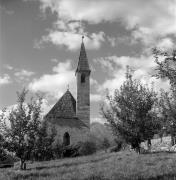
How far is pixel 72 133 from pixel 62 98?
775 centimetres

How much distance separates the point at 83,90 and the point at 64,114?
6.11 m

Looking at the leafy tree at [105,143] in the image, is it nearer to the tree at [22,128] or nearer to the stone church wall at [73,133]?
the stone church wall at [73,133]

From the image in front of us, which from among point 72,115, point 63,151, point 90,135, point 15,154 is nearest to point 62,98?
point 72,115

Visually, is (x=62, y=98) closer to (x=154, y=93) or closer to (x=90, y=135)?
(x=90, y=135)

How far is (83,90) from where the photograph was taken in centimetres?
5544

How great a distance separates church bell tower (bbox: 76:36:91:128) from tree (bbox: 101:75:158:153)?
97.7ft

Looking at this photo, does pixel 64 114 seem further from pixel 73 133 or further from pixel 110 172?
pixel 110 172

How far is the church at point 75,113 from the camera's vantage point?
168 ft

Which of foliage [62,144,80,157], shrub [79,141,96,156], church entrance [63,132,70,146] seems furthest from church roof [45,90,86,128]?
foliage [62,144,80,157]

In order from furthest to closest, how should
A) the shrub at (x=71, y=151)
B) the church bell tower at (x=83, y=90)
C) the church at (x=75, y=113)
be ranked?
the church bell tower at (x=83, y=90)
the church at (x=75, y=113)
the shrub at (x=71, y=151)

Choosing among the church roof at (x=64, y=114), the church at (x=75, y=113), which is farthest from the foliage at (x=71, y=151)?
the church roof at (x=64, y=114)

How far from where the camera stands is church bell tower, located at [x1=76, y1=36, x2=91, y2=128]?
53750 millimetres

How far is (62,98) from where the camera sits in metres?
55.8

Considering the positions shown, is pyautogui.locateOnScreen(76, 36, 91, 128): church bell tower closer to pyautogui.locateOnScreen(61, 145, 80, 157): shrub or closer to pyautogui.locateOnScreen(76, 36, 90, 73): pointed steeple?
pyautogui.locateOnScreen(76, 36, 90, 73): pointed steeple
